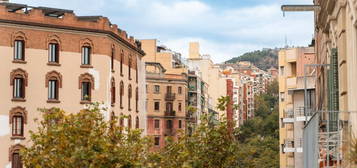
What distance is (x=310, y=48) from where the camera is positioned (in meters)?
58.3

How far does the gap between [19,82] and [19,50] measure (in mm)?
2251

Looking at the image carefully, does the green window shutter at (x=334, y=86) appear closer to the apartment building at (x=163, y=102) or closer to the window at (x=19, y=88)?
the window at (x=19, y=88)

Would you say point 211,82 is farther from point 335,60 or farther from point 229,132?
point 335,60

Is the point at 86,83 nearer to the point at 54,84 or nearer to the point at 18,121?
the point at 54,84

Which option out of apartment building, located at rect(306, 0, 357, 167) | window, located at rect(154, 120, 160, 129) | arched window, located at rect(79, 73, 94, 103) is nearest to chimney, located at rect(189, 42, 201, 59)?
window, located at rect(154, 120, 160, 129)

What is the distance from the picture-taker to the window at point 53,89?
A: 56875mm

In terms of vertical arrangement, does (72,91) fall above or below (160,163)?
above

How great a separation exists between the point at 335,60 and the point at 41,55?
41.7 meters

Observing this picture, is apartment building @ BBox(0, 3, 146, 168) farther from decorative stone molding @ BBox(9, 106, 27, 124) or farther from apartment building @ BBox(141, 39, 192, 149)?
apartment building @ BBox(141, 39, 192, 149)

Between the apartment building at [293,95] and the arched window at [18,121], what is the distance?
60.7ft

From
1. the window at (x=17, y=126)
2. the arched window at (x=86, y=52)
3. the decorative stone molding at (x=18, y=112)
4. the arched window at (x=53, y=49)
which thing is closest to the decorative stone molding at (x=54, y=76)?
the arched window at (x=53, y=49)

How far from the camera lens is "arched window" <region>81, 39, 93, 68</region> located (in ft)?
192

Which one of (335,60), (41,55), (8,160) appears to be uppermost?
(41,55)

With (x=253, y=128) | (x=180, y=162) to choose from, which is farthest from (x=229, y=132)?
(x=253, y=128)
